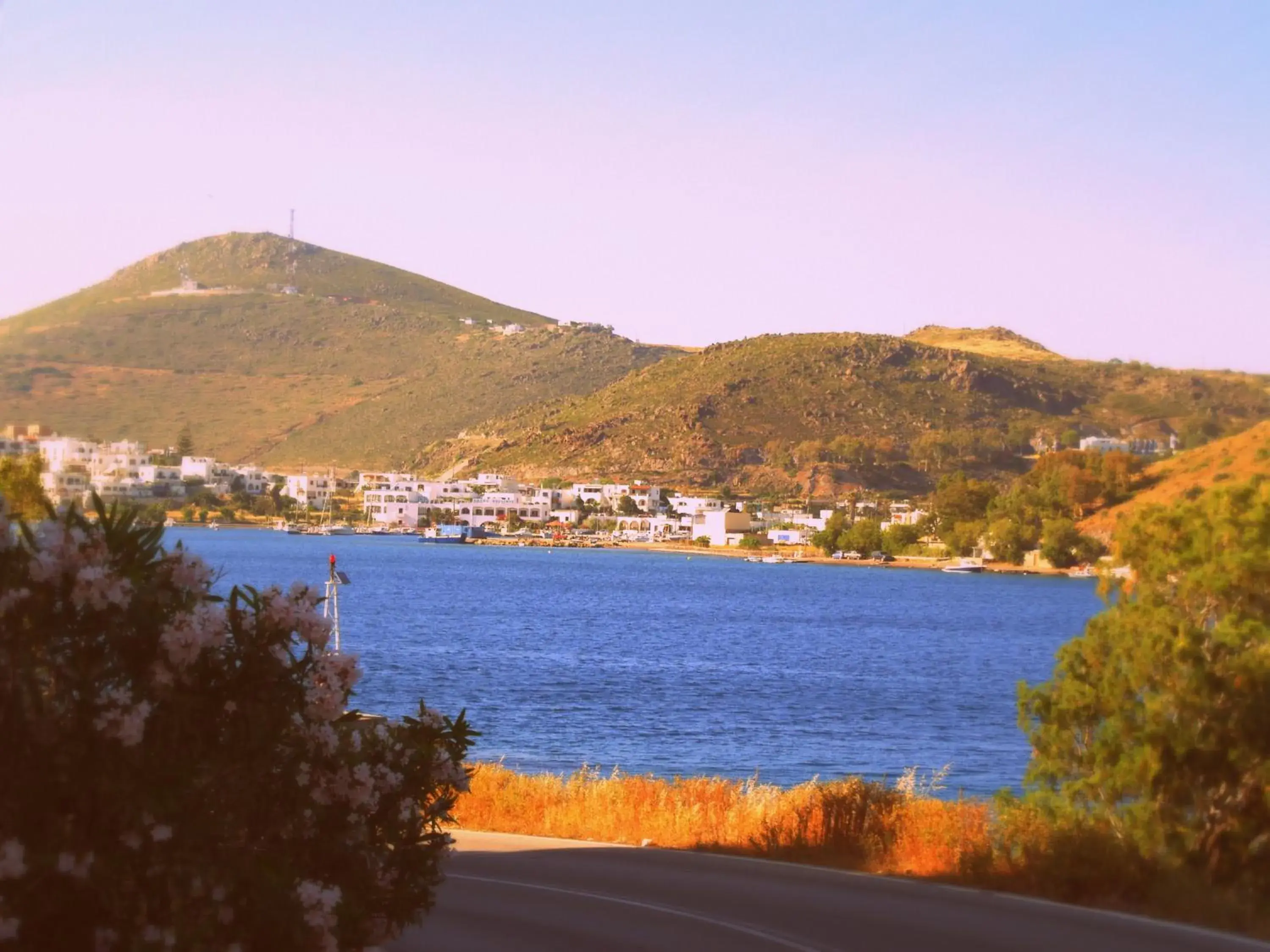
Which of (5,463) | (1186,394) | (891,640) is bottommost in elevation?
(891,640)

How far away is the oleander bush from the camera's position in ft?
16.1

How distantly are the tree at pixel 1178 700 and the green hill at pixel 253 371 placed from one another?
14.4m

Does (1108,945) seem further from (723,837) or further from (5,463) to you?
(5,463)

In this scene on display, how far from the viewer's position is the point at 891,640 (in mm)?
77438

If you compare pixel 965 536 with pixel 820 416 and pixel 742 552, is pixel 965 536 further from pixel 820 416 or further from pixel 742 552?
pixel 742 552

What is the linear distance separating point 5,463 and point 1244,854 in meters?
14.6

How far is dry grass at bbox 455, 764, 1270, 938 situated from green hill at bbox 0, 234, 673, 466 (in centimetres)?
984

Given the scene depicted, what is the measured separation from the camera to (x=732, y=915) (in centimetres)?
1130

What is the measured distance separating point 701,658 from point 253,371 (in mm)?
99692

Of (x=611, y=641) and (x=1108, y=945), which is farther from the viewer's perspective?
(x=611, y=641)

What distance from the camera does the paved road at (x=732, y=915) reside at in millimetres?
10258

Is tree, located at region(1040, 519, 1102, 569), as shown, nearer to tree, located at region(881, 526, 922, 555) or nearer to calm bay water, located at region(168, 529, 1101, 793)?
calm bay water, located at region(168, 529, 1101, 793)

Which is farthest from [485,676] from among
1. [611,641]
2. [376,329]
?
[376,329]

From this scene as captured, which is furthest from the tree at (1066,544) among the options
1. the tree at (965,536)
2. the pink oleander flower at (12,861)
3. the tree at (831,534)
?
the pink oleander flower at (12,861)
